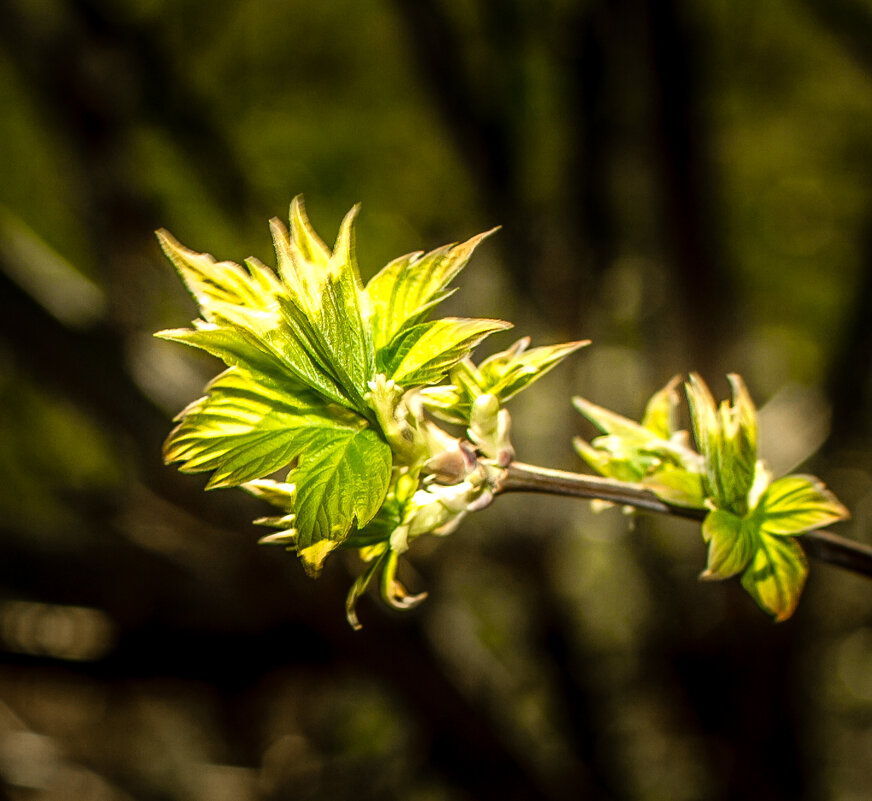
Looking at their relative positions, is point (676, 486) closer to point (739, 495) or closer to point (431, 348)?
point (739, 495)

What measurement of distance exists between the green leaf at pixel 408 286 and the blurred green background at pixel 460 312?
3.01 feet

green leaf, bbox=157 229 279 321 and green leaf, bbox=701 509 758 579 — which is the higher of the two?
green leaf, bbox=157 229 279 321

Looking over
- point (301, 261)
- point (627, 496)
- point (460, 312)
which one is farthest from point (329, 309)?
point (460, 312)

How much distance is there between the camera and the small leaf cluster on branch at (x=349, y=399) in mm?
233

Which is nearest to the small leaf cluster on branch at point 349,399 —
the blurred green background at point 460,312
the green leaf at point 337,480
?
the green leaf at point 337,480

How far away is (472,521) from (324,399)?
169 cm

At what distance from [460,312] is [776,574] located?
56.1 inches

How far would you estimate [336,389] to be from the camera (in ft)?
0.81

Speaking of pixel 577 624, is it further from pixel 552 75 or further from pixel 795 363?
pixel 552 75

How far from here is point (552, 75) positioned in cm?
142

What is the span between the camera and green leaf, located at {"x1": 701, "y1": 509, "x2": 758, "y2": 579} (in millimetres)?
260

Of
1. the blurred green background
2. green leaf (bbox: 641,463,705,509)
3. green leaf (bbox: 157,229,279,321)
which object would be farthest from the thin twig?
the blurred green background

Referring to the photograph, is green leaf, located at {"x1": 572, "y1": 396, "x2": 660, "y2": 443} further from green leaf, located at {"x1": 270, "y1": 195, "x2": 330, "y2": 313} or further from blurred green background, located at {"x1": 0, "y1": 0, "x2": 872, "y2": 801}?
blurred green background, located at {"x1": 0, "y1": 0, "x2": 872, "y2": 801}

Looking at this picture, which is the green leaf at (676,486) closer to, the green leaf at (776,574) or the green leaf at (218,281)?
the green leaf at (776,574)
